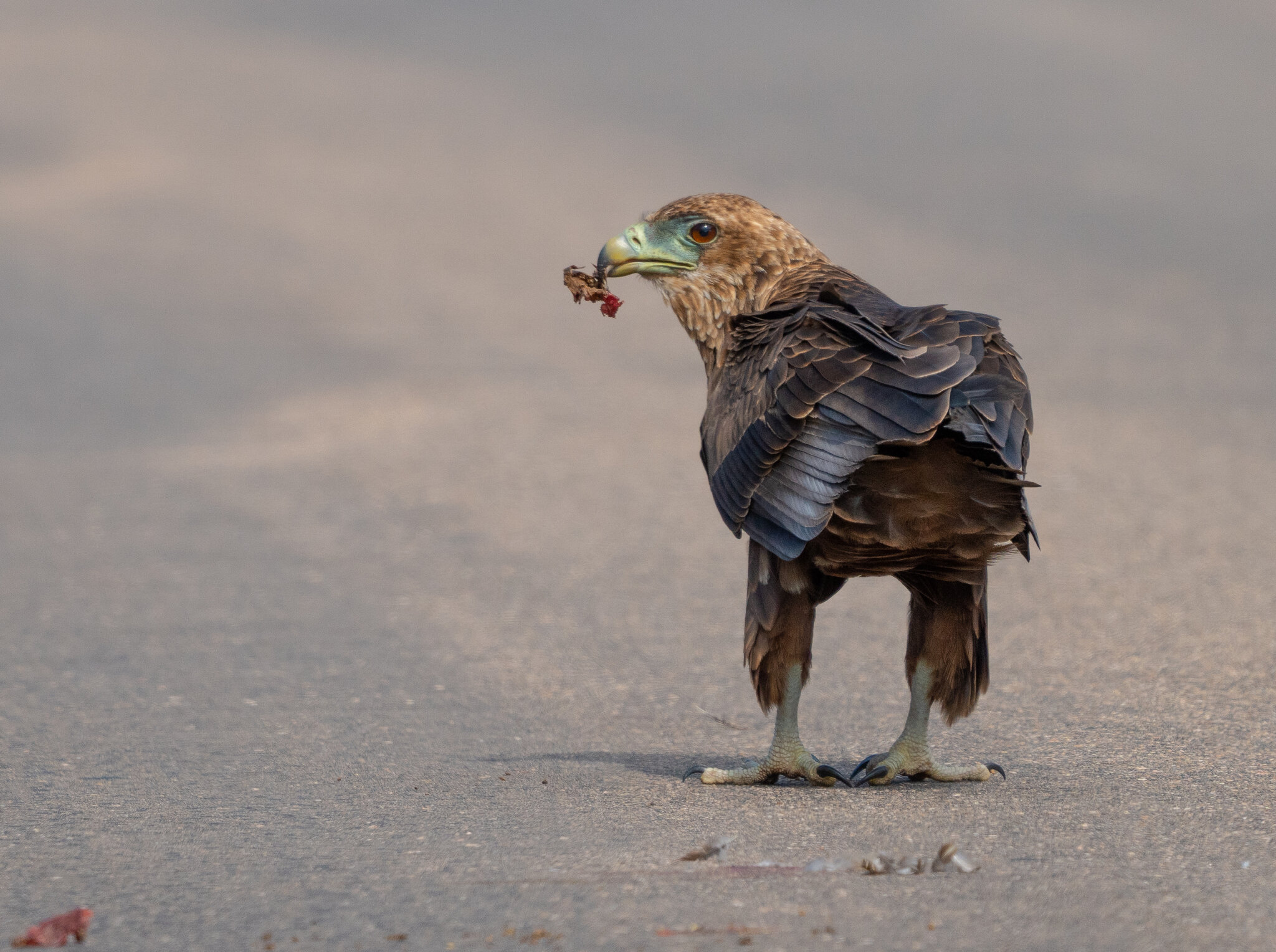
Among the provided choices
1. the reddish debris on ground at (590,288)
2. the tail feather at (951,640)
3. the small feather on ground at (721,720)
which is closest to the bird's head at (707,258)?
the reddish debris on ground at (590,288)

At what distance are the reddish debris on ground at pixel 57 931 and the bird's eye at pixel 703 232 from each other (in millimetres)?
2775

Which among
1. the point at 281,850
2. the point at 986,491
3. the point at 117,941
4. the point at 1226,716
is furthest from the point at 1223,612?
the point at 117,941

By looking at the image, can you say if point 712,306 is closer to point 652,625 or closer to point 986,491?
point 986,491

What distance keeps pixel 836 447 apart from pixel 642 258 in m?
1.24

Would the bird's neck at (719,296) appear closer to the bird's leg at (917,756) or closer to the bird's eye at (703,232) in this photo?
the bird's eye at (703,232)

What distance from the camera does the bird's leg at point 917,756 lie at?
15.9 feet

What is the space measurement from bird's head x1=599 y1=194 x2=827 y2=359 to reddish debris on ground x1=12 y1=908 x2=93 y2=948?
8.49ft

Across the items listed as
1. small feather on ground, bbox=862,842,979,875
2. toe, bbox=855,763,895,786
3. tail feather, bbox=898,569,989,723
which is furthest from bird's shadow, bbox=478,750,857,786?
small feather on ground, bbox=862,842,979,875

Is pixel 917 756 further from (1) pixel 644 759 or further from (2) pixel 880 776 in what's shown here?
(1) pixel 644 759

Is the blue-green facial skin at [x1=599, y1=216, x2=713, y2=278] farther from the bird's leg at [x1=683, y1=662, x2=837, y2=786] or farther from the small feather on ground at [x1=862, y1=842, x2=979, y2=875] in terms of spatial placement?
the small feather on ground at [x1=862, y1=842, x2=979, y2=875]

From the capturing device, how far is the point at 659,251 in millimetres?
5137

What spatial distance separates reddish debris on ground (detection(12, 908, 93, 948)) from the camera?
3.35 metres

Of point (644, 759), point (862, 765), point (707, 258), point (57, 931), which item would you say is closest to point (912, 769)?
point (862, 765)

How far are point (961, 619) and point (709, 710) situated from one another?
64.5 inches
